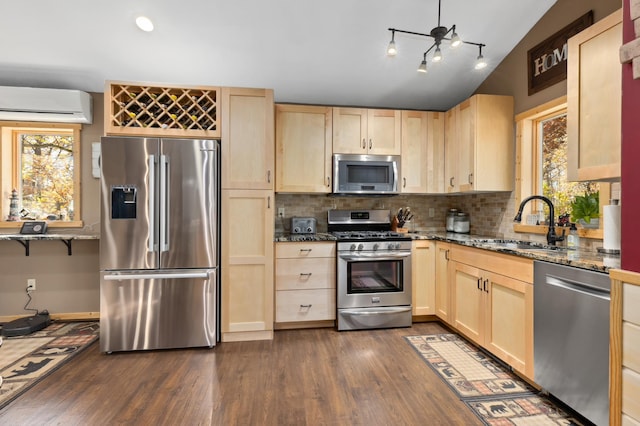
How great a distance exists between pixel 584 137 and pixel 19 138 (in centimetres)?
491

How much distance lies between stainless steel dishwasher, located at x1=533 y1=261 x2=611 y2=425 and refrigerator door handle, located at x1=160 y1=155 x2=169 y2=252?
269 centimetres

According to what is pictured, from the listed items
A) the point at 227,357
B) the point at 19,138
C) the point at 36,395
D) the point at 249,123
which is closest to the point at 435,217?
the point at 249,123

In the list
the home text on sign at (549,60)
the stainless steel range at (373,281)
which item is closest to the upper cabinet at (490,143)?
the home text on sign at (549,60)

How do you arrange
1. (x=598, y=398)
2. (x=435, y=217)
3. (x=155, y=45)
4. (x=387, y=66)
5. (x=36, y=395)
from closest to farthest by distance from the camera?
(x=598, y=398) → (x=36, y=395) → (x=155, y=45) → (x=387, y=66) → (x=435, y=217)

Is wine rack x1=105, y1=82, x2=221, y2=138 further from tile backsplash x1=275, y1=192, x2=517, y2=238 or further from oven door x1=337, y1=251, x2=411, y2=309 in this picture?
oven door x1=337, y1=251, x2=411, y2=309

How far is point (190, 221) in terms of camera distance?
2.67 meters

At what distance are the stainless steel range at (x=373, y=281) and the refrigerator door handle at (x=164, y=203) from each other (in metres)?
1.54

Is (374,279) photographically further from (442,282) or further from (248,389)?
(248,389)

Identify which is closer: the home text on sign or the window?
the home text on sign

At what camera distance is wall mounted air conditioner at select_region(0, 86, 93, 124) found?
120 inches

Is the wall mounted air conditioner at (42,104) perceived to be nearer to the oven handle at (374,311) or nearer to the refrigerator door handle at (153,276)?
the refrigerator door handle at (153,276)

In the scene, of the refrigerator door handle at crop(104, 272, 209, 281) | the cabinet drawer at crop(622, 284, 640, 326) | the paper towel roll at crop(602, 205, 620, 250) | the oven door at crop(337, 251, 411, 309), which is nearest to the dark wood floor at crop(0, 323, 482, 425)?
the oven door at crop(337, 251, 411, 309)

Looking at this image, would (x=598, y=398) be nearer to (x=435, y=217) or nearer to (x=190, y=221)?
(x=435, y=217)

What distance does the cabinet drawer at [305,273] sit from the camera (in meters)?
3.10
